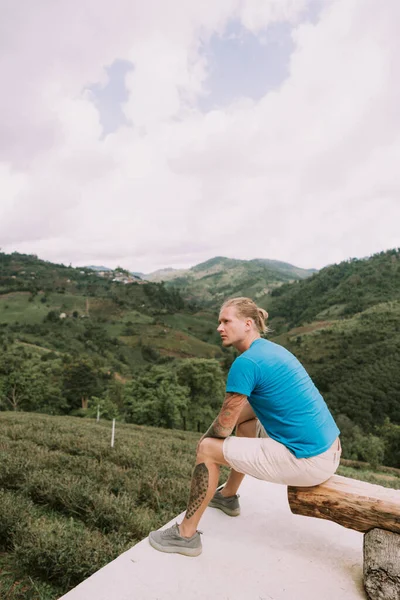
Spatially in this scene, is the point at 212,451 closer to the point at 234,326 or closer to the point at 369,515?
the point at 234,326

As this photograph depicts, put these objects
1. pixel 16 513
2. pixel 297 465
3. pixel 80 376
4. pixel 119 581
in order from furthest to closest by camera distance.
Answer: pixel 80 376 < pixel 16 513 < pixel 297 465 < pixel 119 581

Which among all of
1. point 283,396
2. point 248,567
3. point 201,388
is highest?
point 283,396

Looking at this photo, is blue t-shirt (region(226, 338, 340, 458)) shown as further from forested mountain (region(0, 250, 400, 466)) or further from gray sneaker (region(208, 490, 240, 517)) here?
forested mountain (region(0, 250, 400, 466))

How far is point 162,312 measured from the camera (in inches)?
4833

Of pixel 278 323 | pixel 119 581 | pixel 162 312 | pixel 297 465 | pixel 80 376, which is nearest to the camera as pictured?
pixel 119 581

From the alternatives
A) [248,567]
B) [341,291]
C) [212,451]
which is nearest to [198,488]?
[212,451]

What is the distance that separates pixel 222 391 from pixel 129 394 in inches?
303

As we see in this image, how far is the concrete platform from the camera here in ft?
6.95

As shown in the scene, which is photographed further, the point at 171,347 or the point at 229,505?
the point at 171,347

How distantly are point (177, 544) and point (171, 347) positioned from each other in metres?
88.8

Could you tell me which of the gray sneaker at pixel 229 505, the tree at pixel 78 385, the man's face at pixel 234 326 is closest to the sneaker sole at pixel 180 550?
the gray sneaker at pixel 229 505

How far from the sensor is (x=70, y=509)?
3.36 metres

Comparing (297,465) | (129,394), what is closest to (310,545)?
(297,465)

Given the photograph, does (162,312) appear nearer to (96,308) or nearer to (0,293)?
(96,308)
